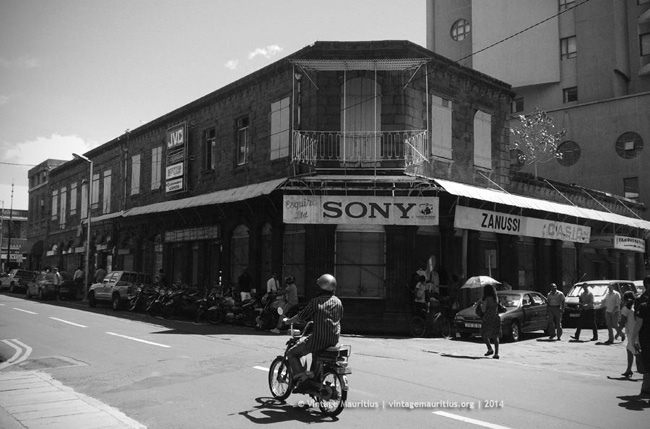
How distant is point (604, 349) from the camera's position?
621 inches

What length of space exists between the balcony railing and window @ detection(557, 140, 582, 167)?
25.4 m

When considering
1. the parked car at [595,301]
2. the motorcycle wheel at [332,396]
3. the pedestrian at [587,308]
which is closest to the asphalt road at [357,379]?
the motorcycle wheel at [332,396]

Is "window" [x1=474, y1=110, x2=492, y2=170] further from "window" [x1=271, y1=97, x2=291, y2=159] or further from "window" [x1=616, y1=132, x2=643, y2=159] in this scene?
"window" [x1=616, y1=132, x2=643, y2=159]

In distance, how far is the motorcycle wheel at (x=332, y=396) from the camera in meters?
6.97

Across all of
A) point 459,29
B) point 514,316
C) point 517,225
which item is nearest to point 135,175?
point 517,225

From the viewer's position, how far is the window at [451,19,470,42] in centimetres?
5012

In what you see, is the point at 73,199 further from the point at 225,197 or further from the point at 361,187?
the point at 361,187

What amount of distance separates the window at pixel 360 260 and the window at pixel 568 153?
26.5 meters

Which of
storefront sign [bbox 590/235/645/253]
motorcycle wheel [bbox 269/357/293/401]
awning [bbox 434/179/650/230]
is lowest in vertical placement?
motorcycle wheel [bbox 269/357/293/401]

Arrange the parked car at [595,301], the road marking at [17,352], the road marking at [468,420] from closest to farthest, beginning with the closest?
1. the road marking at [468,420]
2. the road marking at [17,352]
3. the parked car at [595,301]

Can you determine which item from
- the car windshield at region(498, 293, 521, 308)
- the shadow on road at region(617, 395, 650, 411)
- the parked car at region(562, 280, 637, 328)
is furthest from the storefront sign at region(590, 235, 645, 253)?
the shadow on road at region(617, 395, 650, 411)

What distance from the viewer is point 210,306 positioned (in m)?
20.2

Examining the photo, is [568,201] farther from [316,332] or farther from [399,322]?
[316,332]

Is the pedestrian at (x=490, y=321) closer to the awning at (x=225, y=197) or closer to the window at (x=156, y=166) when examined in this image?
the awning at (x=225, y=197)
